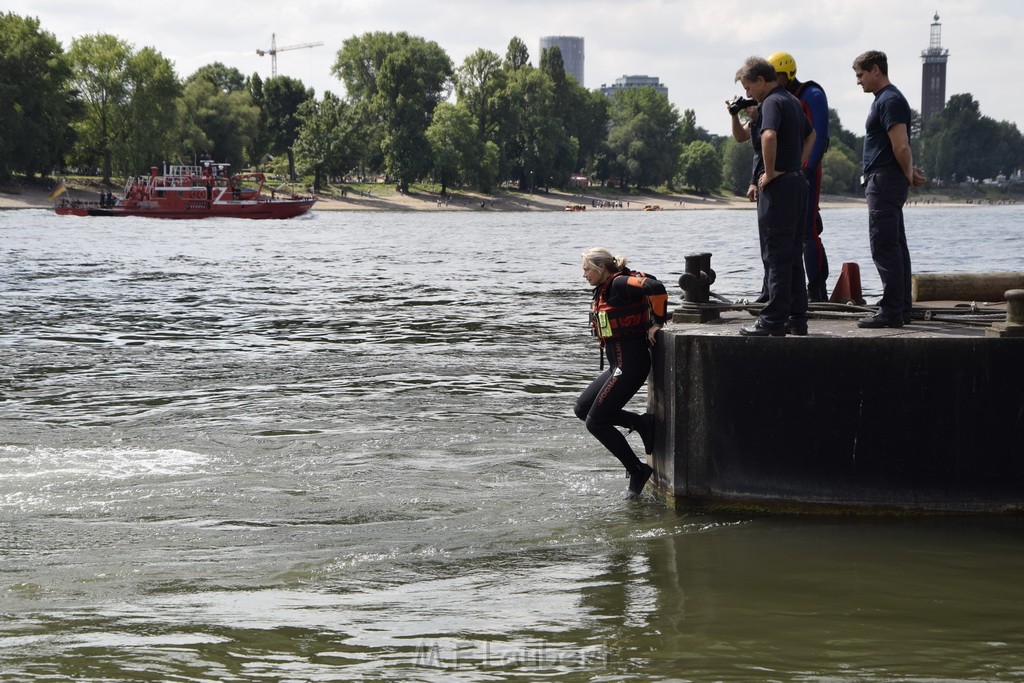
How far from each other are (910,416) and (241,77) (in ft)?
533

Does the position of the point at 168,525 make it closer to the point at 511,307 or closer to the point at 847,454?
the point at 847,454

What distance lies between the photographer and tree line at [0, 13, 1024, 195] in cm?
10506

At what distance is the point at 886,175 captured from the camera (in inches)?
361

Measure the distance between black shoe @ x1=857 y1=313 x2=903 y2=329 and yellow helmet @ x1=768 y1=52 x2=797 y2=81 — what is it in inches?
83.4

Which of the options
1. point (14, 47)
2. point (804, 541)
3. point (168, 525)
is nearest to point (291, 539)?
point (168, 525)

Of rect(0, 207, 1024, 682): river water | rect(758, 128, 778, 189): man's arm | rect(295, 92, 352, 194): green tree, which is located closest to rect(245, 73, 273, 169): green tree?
rect(295, 92, 352, 194): green tree

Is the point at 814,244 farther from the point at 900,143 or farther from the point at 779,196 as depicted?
the point at 779,196

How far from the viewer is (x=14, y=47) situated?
103 m

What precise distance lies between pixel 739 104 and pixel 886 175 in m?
1.15

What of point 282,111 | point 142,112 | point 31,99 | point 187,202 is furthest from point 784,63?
point 282,111

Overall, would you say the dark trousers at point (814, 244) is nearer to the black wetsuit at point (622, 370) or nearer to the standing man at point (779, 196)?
the standing man at point (779, 196)

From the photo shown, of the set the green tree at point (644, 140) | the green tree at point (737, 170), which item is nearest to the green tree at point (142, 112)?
the green tree at point (644, 140)

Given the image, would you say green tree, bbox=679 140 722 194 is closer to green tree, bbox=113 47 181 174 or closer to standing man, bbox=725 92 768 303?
green tree, bbox=113 47 181 174

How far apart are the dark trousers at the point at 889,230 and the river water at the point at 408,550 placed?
1.55 meters
